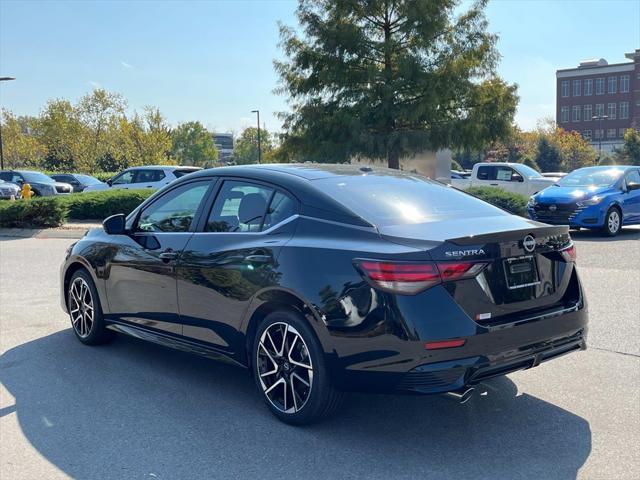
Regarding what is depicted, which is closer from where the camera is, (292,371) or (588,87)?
(292,371)

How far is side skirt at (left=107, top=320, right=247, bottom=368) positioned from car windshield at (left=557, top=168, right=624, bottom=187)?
12628 mm

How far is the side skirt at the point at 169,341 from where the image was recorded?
15.6ft

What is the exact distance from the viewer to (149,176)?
2331cm

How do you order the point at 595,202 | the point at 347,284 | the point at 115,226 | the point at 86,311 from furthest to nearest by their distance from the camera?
the point at 595,202
the point at 86,311
the point at 115,226
the point at 347,284

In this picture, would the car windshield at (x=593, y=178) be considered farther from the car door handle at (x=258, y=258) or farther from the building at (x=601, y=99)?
the building at (x=601, y=99)

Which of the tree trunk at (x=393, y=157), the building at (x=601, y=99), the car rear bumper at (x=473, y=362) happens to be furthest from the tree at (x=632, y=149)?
the car rear bumper at (x=473, y=362)

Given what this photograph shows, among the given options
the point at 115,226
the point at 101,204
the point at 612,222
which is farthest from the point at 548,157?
the point at 115,226

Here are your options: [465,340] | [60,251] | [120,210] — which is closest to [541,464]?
[465,340]

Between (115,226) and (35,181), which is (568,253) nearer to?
(115,226)

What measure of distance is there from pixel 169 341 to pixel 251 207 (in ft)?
4.21

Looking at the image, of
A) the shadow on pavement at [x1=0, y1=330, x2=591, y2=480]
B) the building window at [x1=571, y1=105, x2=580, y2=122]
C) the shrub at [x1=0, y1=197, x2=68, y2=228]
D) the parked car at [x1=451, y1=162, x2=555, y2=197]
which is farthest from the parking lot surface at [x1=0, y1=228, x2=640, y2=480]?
the building window at [x1=571, y1=105, x2=580, y2=122]

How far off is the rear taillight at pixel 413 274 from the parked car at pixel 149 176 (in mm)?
19200

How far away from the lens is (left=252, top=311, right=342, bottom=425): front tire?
4.07 meters

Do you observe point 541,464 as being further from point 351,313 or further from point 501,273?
point 351,313
